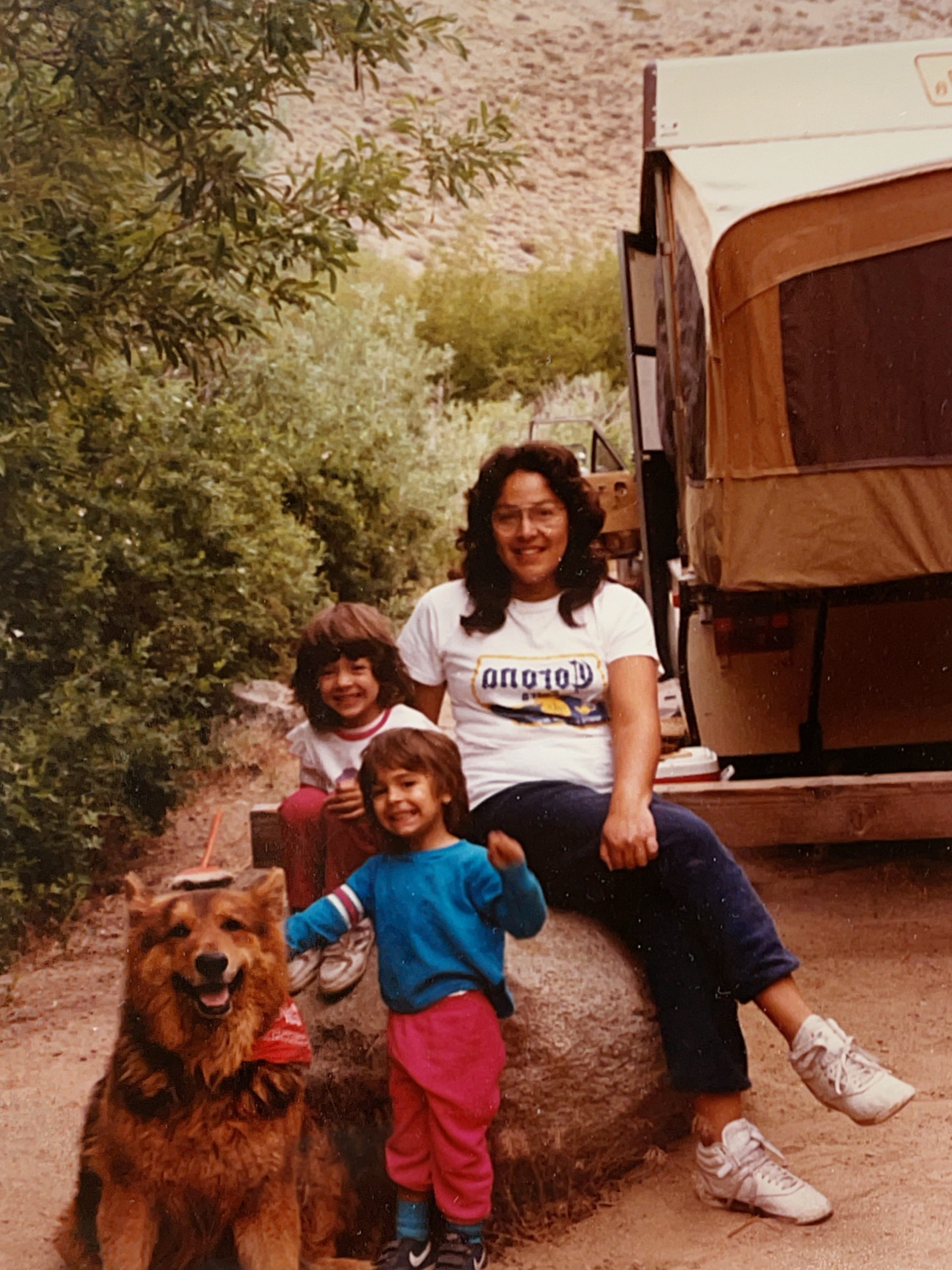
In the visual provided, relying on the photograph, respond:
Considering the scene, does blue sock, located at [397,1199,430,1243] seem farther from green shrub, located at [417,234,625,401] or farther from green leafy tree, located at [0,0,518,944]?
green shrub, located at [417,234,625,401]

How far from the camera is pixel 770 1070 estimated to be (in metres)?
3.33

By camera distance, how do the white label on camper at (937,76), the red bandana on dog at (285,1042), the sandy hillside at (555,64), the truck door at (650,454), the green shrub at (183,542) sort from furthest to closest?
the truck door at (650,454)
the green shrub at (183,542)
the white label on camper at (937,76)
the sandy hillside at (555,64)
the red bandana on dog at (285,1042)

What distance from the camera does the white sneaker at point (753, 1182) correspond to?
8.54 ft

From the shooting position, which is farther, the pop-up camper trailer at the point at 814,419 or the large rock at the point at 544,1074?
the pop-up camper trailer at the point at 814,419

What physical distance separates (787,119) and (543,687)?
2.32m

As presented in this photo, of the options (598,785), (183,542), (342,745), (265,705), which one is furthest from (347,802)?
(183,542)

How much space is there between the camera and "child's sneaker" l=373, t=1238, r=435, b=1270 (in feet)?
8.06

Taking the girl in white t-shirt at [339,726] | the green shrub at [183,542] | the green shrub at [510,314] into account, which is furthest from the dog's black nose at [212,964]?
the green shrub at [510,314]

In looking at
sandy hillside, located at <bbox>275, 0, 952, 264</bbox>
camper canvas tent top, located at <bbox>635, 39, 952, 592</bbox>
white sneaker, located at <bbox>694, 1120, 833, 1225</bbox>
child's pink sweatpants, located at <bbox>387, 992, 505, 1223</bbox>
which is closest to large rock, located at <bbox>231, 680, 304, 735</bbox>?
sandy hillside, located at <bbox>275, 0, 952, 264</bbox>

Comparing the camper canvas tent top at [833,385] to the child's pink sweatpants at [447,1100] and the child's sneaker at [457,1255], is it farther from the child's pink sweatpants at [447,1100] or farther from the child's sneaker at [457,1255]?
the child's sneaker at [457,1255]

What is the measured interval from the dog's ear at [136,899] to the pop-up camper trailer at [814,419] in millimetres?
1787

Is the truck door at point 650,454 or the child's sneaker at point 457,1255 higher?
A: the truck door at point 650,454

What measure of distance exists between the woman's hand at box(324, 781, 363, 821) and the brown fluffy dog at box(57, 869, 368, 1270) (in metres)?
0.26

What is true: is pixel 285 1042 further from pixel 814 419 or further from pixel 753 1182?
pixel 814 419
